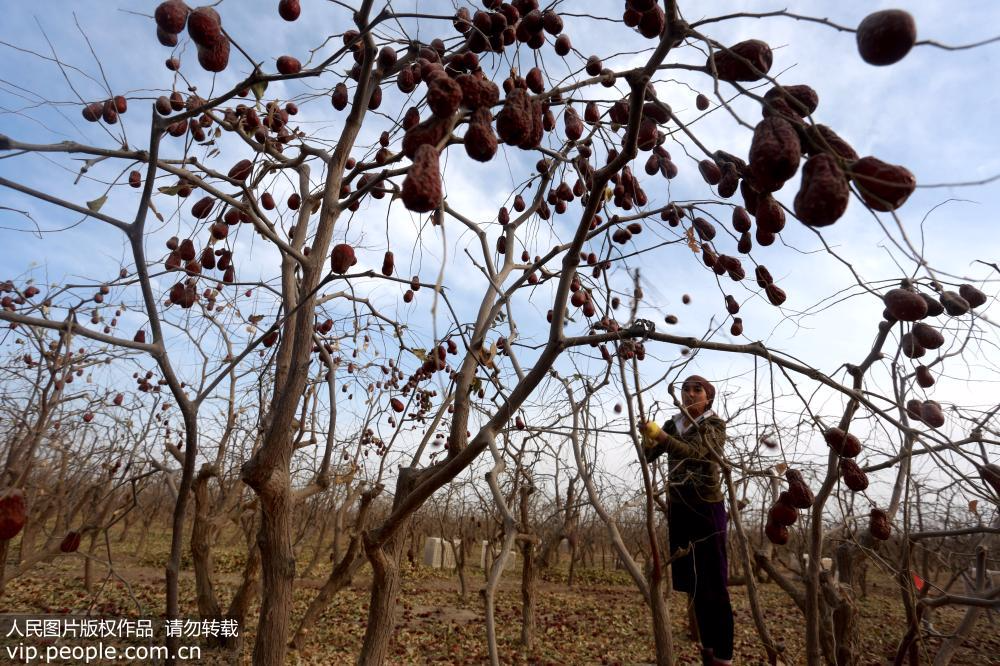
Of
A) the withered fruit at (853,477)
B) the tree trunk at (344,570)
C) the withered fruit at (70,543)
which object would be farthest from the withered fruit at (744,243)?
the withered fruit at (70,543)

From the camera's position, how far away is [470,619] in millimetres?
9211

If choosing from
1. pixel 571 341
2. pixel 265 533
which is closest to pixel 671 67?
pixel 571 341

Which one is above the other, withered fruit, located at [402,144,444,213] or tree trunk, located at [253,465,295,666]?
withered fruit, located at [402,144,444,213]

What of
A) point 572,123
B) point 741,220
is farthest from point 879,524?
point 572,123

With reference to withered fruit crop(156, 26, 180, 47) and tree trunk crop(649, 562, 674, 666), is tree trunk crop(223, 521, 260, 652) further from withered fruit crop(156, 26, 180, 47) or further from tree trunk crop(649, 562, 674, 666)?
withered fruit crop(156, 26, 180, 47)

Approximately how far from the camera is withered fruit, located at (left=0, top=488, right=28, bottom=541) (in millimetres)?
1756

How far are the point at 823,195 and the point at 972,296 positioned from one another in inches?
47.5

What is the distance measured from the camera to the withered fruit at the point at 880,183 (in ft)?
2.66

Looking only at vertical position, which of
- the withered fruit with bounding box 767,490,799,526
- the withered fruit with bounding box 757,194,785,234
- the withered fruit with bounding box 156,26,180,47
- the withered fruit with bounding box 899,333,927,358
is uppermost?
the withered fruit with bounding box 156,26,180,47

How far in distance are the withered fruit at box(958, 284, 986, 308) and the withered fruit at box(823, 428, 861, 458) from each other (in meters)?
0.47

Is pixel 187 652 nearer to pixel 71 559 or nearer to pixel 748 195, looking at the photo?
pixel 748 195

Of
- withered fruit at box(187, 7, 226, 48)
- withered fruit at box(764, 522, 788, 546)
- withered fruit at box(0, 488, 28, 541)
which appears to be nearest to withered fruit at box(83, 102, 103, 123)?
withered fruit at box(187, 7, 226, 48)

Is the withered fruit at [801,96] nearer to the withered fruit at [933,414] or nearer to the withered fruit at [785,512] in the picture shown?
the withered fruit at [933,414]

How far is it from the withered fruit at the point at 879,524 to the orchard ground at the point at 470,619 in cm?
507
